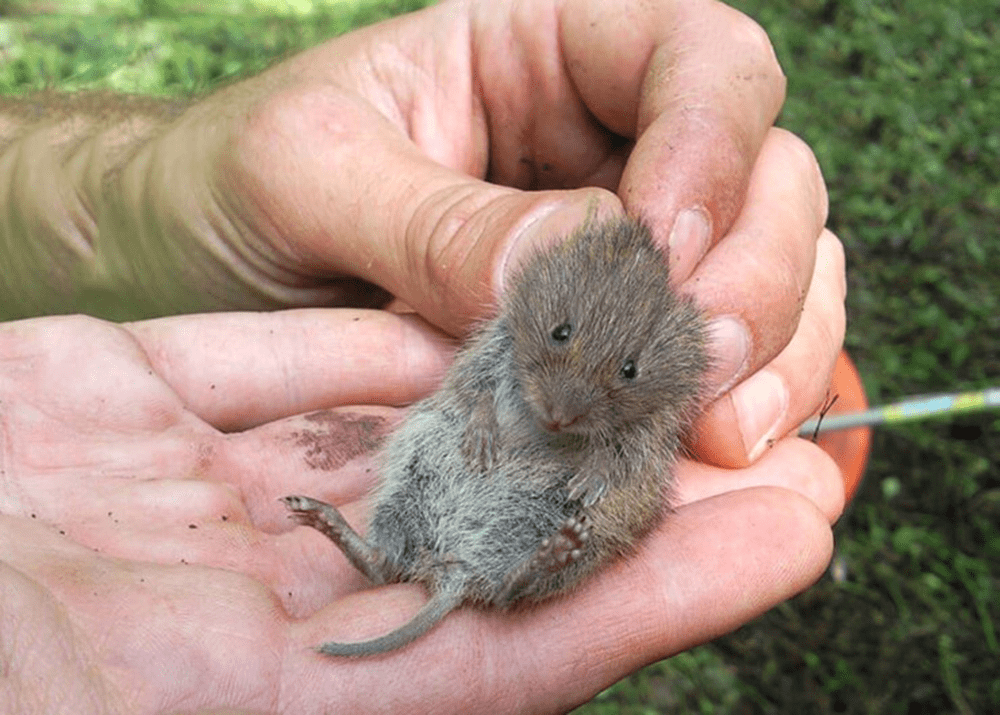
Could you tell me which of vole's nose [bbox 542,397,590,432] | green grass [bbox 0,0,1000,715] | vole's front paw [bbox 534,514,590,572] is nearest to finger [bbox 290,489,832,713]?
vole's front paw [bbox 534,514,590,572]

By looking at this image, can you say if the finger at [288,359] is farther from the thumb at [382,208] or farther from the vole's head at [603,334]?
the vole's head at [603,334]

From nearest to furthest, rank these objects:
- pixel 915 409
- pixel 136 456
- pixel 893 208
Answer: pixel 136 456 < pixel 915 409 < pixel 893 208

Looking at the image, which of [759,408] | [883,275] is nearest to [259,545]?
[759,408]

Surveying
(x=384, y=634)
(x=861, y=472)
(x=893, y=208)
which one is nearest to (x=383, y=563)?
(x=384, y=634)

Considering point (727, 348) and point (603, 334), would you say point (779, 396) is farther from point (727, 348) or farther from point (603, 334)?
point (603, 334)

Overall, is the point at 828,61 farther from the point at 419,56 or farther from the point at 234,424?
the point at 234,424

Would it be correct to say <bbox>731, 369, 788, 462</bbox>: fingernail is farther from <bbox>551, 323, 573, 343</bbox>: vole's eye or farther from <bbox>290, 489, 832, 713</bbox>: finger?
<bbox>551, 323, 573, 343</bbox>: vole's eye
